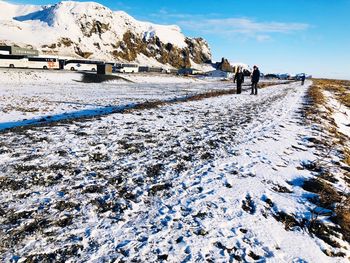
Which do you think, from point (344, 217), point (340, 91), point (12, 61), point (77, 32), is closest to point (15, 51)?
point (12, 61)

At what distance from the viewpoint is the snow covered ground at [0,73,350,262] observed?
4.27m

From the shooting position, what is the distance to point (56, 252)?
13.2ft

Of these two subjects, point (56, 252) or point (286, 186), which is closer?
point (56, 252)

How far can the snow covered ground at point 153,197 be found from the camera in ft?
14.0

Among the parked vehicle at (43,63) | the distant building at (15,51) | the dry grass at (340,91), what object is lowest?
the dry grass at (340,91)

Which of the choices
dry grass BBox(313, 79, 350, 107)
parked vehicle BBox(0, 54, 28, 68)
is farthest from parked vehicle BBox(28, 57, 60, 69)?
dry grass BBox(313, 79, 350, 107)

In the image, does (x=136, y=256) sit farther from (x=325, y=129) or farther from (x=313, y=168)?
(x=325, y=129)

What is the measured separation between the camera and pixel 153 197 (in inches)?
226

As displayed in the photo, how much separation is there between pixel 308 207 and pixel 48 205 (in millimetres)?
5082

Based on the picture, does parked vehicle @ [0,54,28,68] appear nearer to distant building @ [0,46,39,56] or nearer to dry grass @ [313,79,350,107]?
distant building @ [0,46,39,56]

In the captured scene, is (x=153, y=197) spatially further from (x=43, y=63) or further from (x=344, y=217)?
(x=43, y=63)

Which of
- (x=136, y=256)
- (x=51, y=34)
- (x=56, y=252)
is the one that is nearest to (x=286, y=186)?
(x=136, y=256)

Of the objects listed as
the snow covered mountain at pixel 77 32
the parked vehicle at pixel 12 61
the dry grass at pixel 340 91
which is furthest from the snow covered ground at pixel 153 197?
the snow covered mountain at pixel 77 32

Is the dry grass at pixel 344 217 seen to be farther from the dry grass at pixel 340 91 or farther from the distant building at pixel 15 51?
the distant building at pixel 15 51
